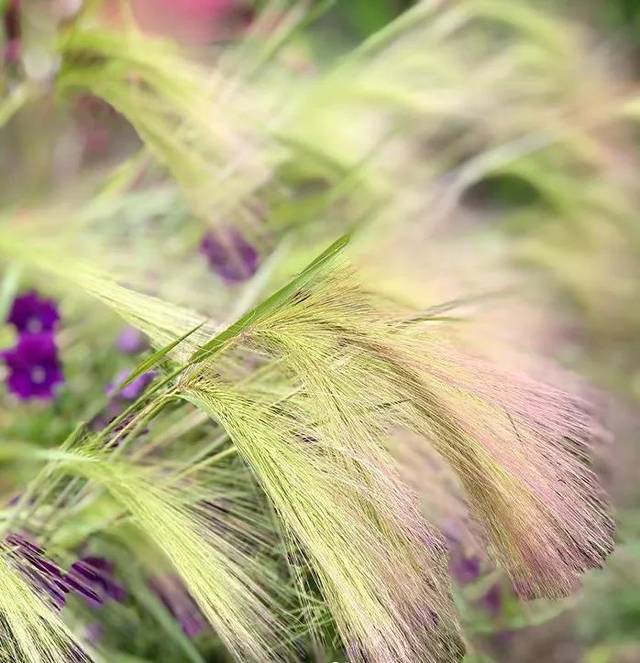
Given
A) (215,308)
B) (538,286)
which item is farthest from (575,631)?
(215,308)

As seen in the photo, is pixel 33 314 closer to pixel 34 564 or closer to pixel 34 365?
pixel 34 365

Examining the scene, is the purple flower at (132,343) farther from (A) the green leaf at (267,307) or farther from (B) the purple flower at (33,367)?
(A) the green leaf at (267,307)

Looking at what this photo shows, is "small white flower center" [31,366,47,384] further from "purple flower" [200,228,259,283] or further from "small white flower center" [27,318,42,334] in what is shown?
"purple flower" [200,228,259,283]

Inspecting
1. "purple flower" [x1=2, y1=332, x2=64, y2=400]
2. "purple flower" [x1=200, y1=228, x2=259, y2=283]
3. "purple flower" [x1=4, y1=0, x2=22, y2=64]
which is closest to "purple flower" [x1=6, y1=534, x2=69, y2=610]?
"purple flower" [x1=2, y1=332, x2=64, y2=400]

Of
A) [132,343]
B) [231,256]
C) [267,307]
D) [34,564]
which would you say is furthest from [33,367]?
[267,307]

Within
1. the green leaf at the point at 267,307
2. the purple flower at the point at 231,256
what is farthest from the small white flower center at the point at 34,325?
the green leaf at the point at 267,307

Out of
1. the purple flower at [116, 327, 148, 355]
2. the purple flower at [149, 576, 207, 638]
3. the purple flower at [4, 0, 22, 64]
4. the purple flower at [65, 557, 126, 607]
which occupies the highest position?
the purple flower at [4, 0, 22, 64]

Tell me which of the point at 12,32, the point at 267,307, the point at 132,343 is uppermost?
the point at 12,32
